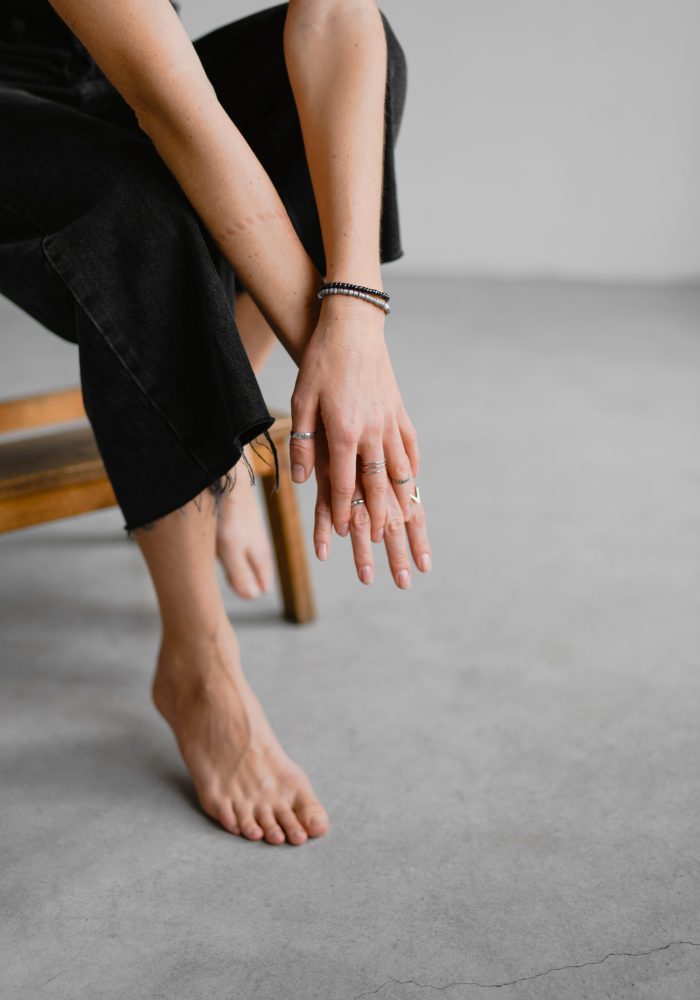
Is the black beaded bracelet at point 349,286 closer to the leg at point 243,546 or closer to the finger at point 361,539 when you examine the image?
the finger at point 361,539

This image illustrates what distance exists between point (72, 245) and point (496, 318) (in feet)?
8.00

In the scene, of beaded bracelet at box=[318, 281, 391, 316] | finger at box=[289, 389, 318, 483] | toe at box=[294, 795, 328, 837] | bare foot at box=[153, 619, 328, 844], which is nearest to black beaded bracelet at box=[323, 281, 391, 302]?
beaded bracelet at box=[318, 281, 391, 316]

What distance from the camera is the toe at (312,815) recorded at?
948 mm

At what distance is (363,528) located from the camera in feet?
2.99

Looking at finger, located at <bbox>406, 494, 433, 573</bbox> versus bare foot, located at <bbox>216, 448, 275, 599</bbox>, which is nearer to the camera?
finger, located at <bbox>406, 494, 433, 573</bbox>

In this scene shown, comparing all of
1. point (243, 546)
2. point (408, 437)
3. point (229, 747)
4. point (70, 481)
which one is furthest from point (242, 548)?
point (408, 437)

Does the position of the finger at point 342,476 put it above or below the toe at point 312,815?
above

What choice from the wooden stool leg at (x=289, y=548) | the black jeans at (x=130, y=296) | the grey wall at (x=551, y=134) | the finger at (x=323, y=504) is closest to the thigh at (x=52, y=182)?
the black jeans at (x=130, y=296)

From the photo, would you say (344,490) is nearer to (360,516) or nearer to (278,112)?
(360,516)

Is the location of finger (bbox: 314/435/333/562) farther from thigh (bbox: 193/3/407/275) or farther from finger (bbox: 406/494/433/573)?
thigh (bbox: 193/3/407/275)

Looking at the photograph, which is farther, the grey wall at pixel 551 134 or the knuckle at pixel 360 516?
the grey wall at pixel 551 134

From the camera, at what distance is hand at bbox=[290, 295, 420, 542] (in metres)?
0.86

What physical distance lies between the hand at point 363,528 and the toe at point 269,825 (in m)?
0.25

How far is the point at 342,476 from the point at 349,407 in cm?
6
